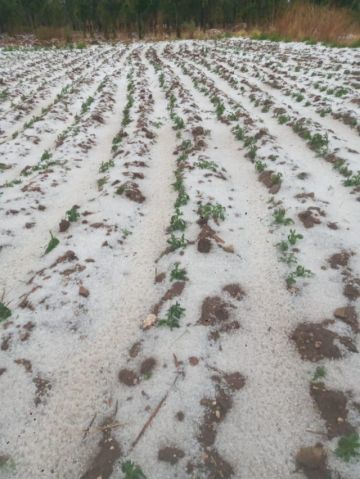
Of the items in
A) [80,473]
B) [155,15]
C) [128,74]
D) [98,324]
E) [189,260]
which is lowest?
[80,473]

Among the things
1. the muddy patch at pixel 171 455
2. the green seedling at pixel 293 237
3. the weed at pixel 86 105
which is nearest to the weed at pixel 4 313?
the muddy patch at pixel 171 455

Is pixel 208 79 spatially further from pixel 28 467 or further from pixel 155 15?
pixel 155 15

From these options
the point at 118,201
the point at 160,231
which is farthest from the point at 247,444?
the point at 118,201

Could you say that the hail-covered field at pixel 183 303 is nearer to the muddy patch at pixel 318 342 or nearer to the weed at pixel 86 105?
the muddy patch at pixel 318 342

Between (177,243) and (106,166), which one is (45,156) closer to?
(106,166)

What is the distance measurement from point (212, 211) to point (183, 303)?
1787mm

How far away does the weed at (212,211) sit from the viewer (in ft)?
16.3

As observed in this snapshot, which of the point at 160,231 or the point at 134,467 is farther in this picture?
the point at 160,231

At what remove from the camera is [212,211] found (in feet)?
16.4

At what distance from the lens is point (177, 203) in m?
5.37

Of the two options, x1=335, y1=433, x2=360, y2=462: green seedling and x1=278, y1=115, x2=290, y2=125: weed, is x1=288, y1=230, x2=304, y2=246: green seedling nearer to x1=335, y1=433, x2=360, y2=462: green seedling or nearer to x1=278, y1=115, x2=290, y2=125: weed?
x1=335, y1=433, x2=360, y2=462: green seedling

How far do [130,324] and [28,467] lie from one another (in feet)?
4.80

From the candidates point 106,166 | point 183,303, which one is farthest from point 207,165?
point 183,303

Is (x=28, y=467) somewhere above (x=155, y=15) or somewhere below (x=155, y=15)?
below
